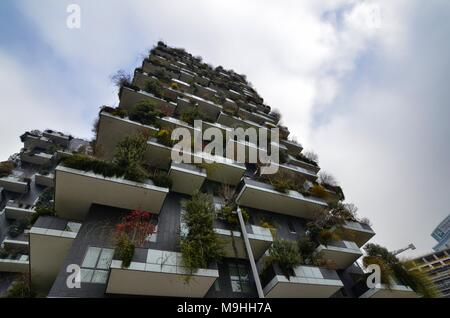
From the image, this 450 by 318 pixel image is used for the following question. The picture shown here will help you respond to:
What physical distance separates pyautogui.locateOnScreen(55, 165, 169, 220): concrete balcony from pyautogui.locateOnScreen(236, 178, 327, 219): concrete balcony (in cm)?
569

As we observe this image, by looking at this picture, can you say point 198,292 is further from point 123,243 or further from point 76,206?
point 76,206

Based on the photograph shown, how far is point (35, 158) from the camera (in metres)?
34.5

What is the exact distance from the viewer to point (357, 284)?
534 inches

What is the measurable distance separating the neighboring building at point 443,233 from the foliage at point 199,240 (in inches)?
5626

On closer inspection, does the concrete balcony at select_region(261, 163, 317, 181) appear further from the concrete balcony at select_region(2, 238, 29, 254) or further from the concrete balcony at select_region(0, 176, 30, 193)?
the concrete balcony at select_region(0, 176, 30, 193)

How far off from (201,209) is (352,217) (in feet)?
38.6

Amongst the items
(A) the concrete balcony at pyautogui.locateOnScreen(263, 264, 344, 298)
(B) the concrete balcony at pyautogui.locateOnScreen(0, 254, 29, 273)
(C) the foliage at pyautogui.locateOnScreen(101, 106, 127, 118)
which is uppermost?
(C) the foliage at pyautogui.locateOnScreen(101, 106, 127, 118)

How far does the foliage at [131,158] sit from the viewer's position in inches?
426

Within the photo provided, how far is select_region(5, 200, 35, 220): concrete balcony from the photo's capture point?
87.8 ft

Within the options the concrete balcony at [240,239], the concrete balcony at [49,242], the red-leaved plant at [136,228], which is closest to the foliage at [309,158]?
the concrete balcony at [240,239]

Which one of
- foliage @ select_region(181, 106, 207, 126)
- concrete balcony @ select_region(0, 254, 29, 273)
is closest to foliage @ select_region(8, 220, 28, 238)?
concrete balcony @ select_region(0, 254, 29, 273)

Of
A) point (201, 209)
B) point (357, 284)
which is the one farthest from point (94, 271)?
point (357, 284)

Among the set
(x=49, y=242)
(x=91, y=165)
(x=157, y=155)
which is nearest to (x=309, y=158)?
(x=157, y=155)

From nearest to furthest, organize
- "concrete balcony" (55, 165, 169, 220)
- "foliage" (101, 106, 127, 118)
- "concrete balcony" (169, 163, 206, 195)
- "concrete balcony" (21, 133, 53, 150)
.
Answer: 1. "concrete balcony" (55, 165, 169, 220)
2. "concrete balcony" (169, 163, 206, 195)
3. "foliage" (101, 106, 127, 118)
4. "concrete balcony" (21, 133, 53, 150)
